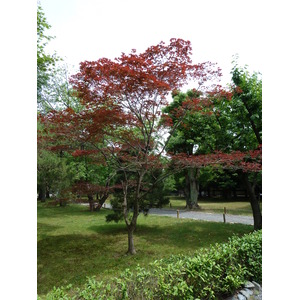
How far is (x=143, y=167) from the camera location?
165 inches

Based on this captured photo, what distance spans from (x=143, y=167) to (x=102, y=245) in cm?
204

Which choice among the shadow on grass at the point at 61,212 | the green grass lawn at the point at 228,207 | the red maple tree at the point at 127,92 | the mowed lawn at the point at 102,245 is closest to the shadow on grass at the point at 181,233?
the mowed lawn at the point at 102,245

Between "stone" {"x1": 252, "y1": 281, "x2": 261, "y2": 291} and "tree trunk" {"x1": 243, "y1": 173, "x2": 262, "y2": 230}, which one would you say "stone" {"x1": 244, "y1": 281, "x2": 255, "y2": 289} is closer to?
"stone" {"x1": 252, "y1": 281, "x2": 261, "y2": 291}

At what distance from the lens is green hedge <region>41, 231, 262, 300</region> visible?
1.70 metres

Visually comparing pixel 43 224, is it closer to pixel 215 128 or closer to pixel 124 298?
pixel 215 128

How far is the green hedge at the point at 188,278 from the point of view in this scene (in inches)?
67.1

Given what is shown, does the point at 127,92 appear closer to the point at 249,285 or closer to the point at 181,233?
the point at 249,285

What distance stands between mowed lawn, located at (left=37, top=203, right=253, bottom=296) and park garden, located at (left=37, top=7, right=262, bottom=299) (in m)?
0.02
